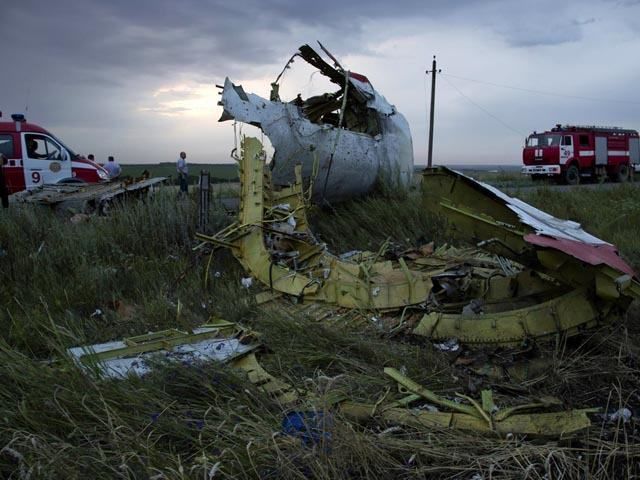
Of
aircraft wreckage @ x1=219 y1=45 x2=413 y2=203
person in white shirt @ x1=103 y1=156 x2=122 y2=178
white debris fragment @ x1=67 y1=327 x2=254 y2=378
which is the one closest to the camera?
white debris fragment @ x1=67 y1=327 x2=254 y2=378

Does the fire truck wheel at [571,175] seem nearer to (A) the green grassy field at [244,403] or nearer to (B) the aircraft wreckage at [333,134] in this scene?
(B) the aircraft wreckage at [333,134]

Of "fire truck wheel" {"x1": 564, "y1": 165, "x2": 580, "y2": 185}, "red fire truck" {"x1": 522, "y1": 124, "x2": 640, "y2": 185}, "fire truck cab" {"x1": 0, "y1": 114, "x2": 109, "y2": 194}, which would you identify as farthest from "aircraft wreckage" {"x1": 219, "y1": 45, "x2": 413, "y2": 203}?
"fire truck wheel" {"x1": 564, "y1": 165, "x2": 580, "y2": 185}

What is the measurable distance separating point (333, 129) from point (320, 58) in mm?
1198

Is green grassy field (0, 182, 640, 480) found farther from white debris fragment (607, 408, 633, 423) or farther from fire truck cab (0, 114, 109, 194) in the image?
fire truck cab (0, 114, 109, 194)

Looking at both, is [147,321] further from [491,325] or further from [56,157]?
[56,157]

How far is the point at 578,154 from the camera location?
23.1 metres

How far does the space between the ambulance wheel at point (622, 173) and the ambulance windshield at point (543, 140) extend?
4989mm

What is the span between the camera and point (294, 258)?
4855 millimetres

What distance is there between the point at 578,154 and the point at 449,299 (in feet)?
73.2

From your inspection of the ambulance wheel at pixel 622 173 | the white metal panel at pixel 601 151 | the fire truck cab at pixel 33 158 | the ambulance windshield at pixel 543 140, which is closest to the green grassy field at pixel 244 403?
the fire truck cab at pixel 33 158

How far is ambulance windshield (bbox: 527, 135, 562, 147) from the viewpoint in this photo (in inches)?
898

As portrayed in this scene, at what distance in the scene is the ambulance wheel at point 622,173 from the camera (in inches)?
1000

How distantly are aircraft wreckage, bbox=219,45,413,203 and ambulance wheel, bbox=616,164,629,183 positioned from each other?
21386 millimetres

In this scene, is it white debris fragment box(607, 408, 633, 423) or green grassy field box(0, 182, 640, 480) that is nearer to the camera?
green grassy field box(0, 182, 640, 480)
